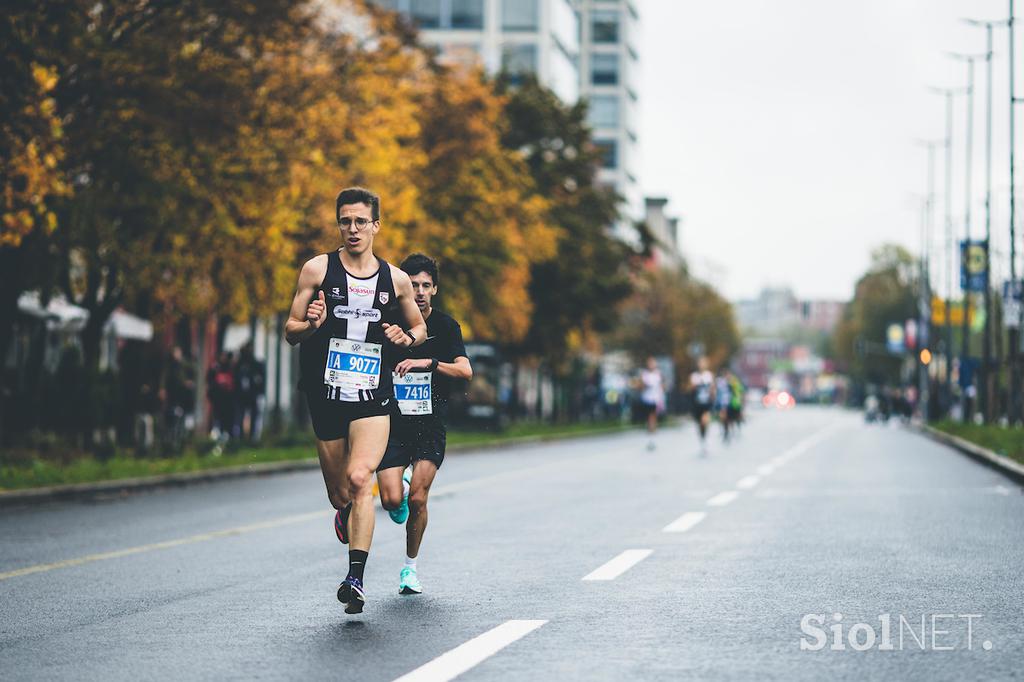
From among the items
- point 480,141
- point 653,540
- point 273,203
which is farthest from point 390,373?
point 480,141

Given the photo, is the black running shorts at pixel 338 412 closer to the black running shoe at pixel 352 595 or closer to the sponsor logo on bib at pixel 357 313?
the sponsor logo on bib at pixel 357 313

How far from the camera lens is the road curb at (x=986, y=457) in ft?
77.5

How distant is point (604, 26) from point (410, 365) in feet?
362

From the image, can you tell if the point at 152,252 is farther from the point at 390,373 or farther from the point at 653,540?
the point at 390,373

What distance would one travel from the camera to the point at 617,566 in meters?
11.2

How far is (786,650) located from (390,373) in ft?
8.13

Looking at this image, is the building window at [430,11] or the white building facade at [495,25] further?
the building window at [430,11]

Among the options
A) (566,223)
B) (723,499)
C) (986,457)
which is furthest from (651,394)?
(566,223)

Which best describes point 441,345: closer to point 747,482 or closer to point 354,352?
point 354,352

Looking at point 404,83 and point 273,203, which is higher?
point 404,83

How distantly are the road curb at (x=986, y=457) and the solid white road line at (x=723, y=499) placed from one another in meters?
4.86

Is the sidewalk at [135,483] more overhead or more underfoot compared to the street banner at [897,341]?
more underfoot

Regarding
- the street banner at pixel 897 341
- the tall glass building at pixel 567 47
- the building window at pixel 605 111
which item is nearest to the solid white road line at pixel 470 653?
the tall glass building at pixel 567 47

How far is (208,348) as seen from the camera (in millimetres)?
53469
